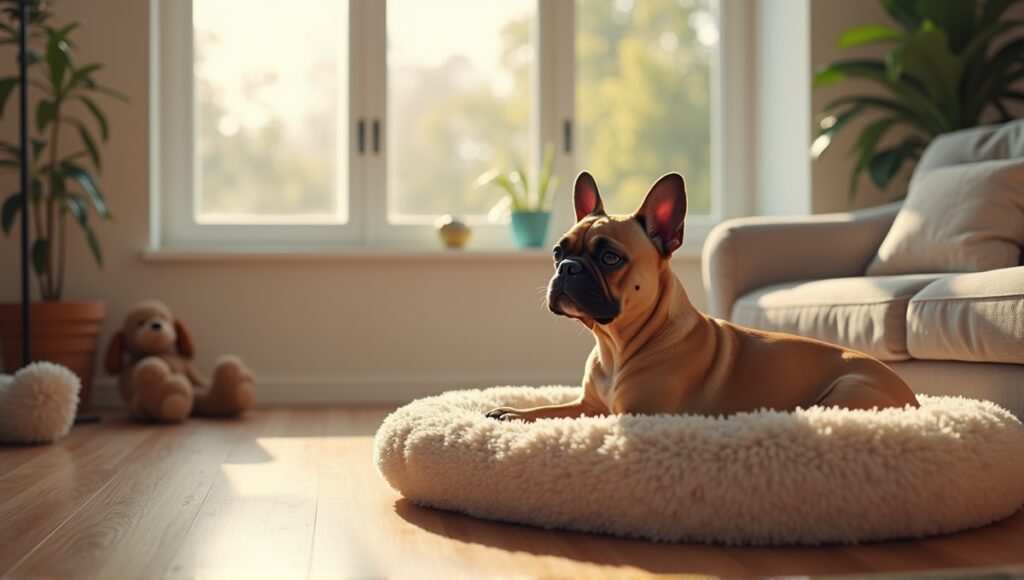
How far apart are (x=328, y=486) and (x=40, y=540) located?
0.64 meters

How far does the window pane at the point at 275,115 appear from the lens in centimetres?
429

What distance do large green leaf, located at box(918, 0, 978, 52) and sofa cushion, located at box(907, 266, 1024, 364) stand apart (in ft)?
5.46

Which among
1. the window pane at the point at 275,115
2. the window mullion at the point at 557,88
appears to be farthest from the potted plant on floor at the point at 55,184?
the window mullion at the point at 557,88

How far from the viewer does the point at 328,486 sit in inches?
85.6

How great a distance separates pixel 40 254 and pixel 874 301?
2687mm

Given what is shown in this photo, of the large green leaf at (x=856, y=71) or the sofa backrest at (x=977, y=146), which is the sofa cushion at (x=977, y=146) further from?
the large green leaf at (x=856, y=71)

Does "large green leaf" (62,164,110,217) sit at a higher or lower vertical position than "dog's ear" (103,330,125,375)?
higher

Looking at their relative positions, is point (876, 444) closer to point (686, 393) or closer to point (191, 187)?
point (686, 393)

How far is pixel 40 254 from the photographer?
3492mm

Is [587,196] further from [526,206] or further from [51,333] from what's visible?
[51,333]

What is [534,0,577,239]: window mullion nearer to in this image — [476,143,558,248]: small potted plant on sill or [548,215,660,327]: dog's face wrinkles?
[476,143,558,248]: small potted plant on sill

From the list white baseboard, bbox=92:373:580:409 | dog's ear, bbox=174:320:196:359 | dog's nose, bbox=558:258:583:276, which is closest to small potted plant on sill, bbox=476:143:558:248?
white baseboard, bbox=92:373:580:409

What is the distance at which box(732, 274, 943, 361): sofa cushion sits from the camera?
247 cm

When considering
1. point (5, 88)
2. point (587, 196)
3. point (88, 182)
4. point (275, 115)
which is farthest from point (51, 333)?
point (587, 196)
